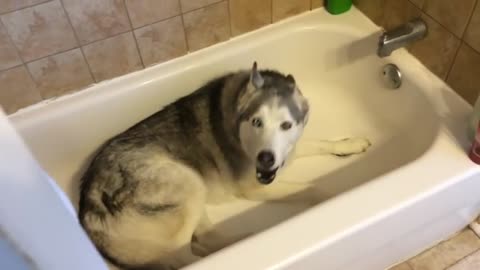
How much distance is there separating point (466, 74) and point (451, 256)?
604 millimetres

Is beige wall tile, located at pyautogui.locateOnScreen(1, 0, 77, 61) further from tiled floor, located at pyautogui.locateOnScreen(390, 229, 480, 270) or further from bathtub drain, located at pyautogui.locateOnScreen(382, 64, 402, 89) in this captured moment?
tiled floor, located at pyautogui.locateOnScreen(390, 229, 480, 270)

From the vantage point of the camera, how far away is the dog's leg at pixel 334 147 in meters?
1.61

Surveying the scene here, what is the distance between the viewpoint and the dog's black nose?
122 cm

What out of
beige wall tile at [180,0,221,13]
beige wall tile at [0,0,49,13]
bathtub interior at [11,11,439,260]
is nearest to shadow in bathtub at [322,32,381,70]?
bathtub interior at [11,11,439,260]

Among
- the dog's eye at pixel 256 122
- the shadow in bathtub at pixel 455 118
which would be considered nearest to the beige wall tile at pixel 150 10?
the dog's eye at pixel 256 122

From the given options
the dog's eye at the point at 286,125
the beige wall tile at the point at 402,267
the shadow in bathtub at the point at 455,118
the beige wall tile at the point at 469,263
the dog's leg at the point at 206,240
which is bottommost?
the beige wall tile at the point at 402,267

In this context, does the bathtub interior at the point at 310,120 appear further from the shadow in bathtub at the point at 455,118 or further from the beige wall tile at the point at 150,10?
the beige wall tile at the point at 150,10

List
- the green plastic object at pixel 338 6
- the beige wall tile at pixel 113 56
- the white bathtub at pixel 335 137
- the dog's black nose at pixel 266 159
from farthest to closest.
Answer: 1. the green plastic object at pixel 338 6
2. the beige wall tile at pixel 113 56
3. the dog's black nose at pixel 266 159
4. the white bathtub at pixel 335 137

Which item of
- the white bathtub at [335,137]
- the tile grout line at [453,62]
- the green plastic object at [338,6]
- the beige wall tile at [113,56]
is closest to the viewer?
the white bathtub at [335,137]

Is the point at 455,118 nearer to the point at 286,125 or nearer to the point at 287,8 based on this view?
Result: the point at 286,125

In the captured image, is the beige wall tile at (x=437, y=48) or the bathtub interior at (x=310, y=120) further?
the bathtub interior at (x=310, y=120)

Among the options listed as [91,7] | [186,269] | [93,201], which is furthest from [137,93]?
[186,269]

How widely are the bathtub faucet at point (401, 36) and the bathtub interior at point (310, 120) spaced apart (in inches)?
5.5

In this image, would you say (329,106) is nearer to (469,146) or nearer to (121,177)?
(469,146)
